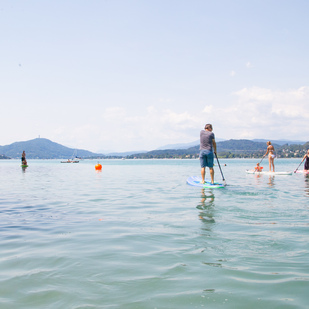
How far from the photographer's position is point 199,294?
3686 mm

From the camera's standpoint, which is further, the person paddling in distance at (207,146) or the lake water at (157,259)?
the person paddling in distance at (207,146)

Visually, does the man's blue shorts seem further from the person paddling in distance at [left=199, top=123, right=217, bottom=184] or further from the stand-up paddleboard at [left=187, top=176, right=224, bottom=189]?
the stand-up paddleboard at [left=187, top=176, right=224, bottom=189]

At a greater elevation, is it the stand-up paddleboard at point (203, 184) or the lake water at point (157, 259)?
the stand-up paddleboard at point (203, 184)

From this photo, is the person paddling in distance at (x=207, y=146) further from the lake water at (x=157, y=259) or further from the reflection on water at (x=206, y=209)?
the lake water at (x=157, y=259)

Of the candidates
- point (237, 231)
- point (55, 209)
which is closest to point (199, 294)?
point (237, 231)

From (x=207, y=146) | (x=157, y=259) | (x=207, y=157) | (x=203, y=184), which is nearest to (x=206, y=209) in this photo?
(x=157, y=259)

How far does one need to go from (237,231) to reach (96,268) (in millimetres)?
3341

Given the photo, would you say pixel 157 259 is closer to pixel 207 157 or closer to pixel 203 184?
pixel 207 157

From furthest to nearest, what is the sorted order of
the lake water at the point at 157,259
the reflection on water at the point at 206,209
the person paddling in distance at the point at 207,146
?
1. the person paddling in distance at the point at 207,146
2. the reflection on water at the point at 206,209
3. the lake water at the point at 157,259

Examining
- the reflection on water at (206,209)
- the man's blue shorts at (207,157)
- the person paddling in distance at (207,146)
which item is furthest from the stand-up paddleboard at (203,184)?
the reflection on water at (206,209)

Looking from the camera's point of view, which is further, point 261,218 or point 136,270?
point 261,218

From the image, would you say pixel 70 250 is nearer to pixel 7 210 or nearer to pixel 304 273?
pixel 304 273

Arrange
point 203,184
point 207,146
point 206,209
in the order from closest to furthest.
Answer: point 206,209
point 207,146
point 203,184

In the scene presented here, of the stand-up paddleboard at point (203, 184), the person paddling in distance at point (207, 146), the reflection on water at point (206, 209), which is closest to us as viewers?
the reflection on water at point (206, 209)
